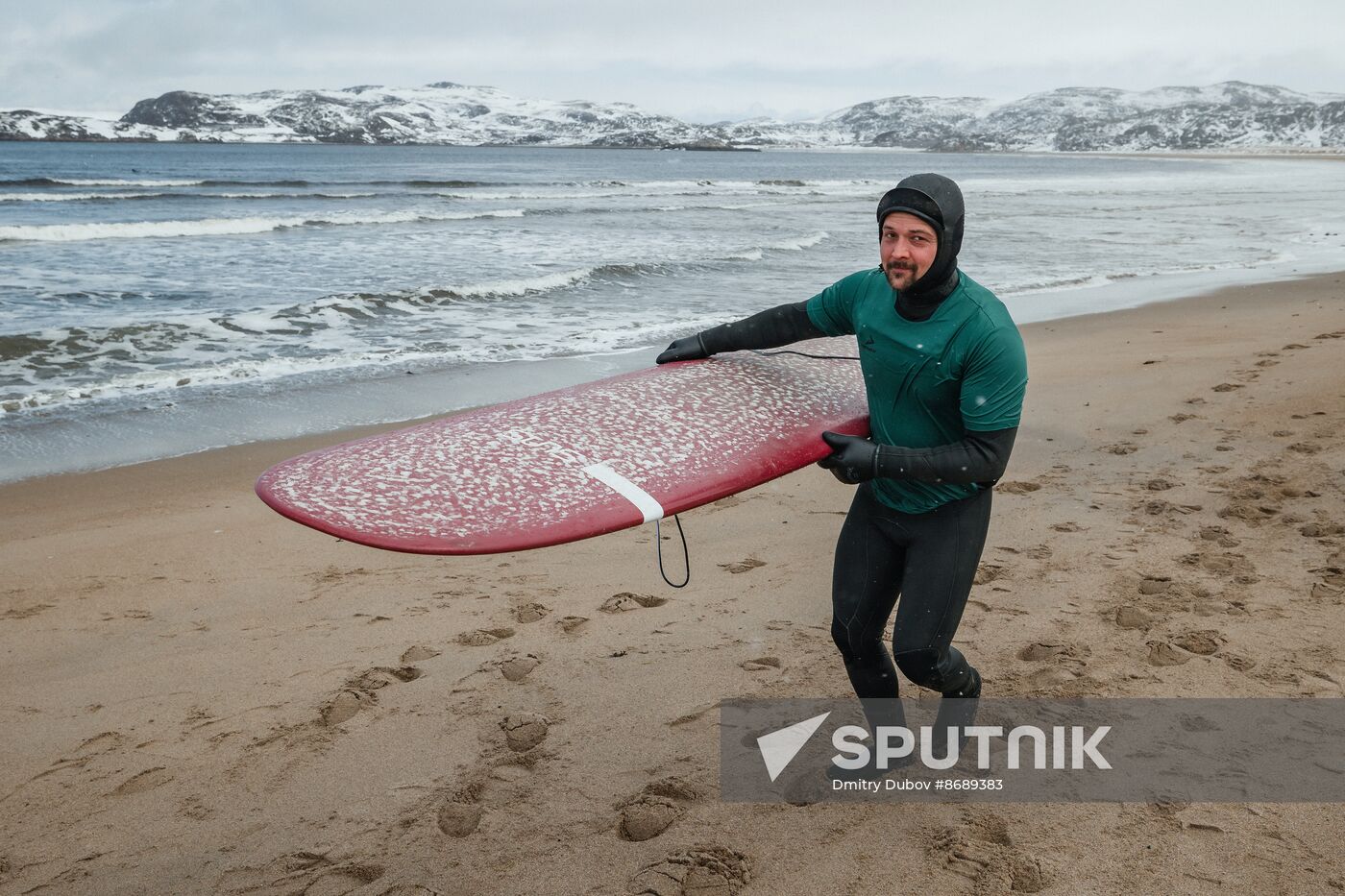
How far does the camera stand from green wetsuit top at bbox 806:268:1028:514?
2.25 m

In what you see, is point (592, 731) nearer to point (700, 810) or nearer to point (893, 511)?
point (700, 810)

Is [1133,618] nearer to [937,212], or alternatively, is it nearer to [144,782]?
[937,212]

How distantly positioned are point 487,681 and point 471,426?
3.47ft

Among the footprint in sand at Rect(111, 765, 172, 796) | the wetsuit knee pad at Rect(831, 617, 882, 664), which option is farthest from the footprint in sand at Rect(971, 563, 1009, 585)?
the footprint in sand at Rect(111, 765, 172, 796)

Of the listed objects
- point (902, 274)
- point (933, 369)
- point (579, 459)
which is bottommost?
point (579, 459)

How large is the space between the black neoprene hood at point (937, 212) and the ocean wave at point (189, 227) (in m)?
21.4

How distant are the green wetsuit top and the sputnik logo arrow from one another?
992mm

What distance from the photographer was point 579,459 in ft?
9.10

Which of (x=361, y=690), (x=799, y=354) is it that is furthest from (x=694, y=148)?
(x=361, y=690)

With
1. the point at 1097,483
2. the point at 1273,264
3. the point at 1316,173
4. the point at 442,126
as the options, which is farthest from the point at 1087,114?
the point at 1097,483

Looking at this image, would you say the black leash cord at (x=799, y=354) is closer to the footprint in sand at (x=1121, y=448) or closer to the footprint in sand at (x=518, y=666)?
the footprint in sand at (x=518, y=666)

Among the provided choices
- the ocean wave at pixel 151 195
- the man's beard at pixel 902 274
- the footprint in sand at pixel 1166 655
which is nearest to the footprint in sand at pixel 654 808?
the man's beard at pixel 902 274

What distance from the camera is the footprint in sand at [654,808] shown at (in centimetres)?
269

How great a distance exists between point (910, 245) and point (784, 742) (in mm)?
1692
